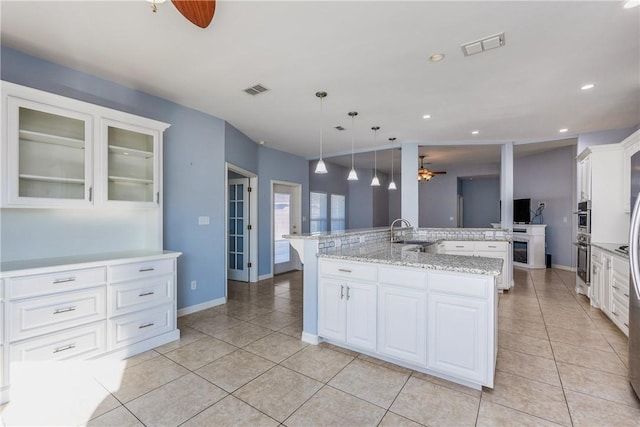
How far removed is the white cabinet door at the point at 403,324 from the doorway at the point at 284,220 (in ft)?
12.6

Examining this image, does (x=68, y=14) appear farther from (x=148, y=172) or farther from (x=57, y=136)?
(x=148, y=172)

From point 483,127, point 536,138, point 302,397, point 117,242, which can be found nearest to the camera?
point 302,397

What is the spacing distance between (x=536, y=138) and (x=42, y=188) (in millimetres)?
6666

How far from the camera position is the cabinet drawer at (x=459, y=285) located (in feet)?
6.74

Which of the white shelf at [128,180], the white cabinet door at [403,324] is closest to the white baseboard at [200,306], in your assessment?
the white shelf at [128,180]

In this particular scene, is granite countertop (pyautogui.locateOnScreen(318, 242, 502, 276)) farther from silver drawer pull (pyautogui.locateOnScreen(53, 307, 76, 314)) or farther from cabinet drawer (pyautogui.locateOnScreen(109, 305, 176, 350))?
silver drawer pull (pyautogui.locateOnScreen(53, 307, 76, 314))

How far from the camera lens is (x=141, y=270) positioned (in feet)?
9.01

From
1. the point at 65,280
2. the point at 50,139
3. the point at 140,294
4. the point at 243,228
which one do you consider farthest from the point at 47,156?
the point at 243,228

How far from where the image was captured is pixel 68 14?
203 cm

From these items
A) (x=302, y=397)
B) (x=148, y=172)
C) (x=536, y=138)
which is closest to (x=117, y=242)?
(x=148, y=172)

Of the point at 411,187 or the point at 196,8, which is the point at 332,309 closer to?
the point at 196,8

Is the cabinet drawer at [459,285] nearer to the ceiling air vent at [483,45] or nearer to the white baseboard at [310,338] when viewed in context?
the white baseboard at [310,338]

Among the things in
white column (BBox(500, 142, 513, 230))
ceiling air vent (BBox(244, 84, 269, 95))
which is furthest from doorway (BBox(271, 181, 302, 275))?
white column (BBox(500, 142, 513, 230))

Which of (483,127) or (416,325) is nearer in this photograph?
(416,325)
